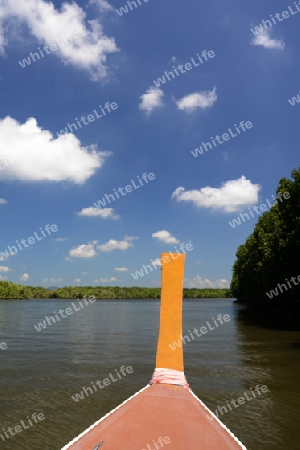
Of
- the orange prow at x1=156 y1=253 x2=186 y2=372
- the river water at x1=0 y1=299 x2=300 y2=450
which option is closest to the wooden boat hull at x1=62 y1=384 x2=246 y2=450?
the orange prow at x1=156 y1=253 x2=186 y2=372

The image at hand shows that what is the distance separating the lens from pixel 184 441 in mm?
5152

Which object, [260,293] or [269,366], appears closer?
[269,366]

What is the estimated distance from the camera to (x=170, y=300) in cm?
824

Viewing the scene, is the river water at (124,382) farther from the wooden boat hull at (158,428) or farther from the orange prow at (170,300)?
the orange prow at (170,300)

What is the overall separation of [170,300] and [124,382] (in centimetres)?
666

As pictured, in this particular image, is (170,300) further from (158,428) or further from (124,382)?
(124,382)

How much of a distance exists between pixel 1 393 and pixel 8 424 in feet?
10.1

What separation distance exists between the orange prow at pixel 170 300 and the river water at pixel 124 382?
2.86 meters

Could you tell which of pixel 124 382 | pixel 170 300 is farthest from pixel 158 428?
pixel 124 382

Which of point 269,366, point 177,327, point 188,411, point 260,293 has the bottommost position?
point 260,293

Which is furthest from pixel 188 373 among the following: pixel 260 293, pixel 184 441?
pixel 260 293

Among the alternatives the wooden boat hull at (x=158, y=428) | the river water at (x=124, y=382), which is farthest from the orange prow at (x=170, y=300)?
the river water at (x=124, y=382)

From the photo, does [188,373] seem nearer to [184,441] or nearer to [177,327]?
[177,327]

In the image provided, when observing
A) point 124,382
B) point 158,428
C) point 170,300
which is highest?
point 170,300
